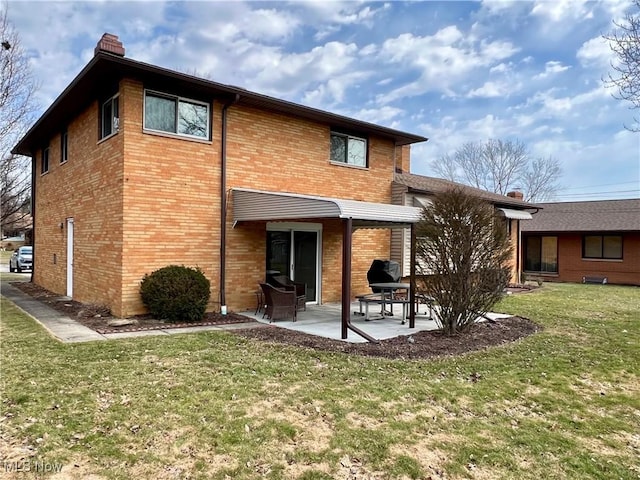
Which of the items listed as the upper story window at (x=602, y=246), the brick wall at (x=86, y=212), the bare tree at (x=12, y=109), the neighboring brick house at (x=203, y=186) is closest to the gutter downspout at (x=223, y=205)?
the neighboring brick house at (x=203, y=186)

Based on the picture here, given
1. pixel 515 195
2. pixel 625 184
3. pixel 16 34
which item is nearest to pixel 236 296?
pixel 16 34

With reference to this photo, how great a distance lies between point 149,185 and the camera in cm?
1049

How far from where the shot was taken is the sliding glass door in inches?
506

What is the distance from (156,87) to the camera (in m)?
10.7

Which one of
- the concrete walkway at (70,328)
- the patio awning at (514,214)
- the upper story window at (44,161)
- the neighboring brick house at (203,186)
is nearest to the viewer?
the concrete walkway at (70,328)

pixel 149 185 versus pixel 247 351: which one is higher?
pixel 149 185

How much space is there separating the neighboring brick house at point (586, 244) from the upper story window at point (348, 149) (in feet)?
52.7

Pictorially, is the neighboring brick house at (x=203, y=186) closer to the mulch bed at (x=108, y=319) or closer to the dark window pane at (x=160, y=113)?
the dark window pane at (x=160, y=113)

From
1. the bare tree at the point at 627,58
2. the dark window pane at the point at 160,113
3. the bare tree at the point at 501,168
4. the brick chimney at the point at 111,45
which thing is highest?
the bare tree at the point at 501,168

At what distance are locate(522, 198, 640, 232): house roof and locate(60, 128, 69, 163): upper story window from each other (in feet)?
79.1

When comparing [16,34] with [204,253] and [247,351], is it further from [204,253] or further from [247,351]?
[247,351]

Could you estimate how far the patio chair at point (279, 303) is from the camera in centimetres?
1057

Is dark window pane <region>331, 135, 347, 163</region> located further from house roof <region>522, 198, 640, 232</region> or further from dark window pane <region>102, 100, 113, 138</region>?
house roof <region>522, 198, 640, 232</region>

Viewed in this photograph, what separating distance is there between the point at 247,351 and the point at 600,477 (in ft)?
17.2
